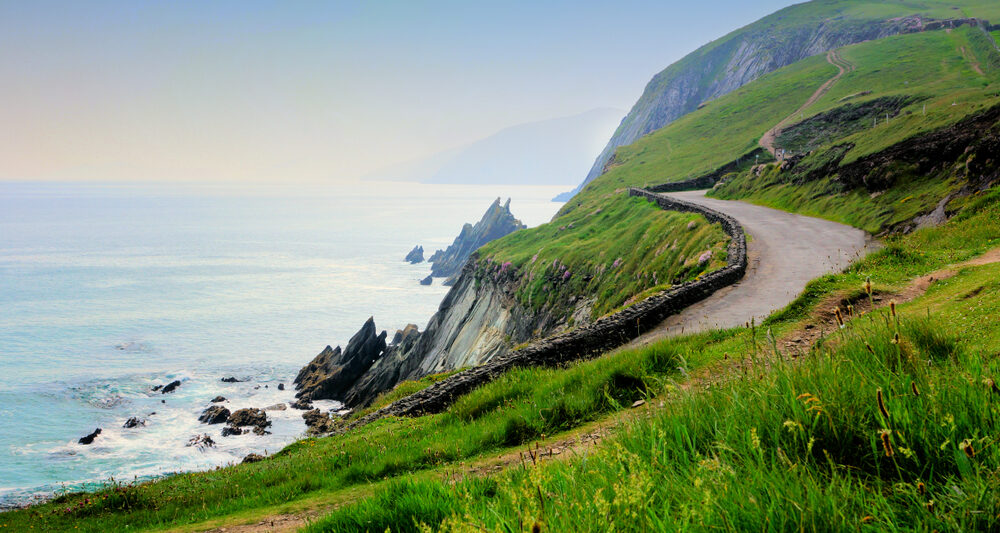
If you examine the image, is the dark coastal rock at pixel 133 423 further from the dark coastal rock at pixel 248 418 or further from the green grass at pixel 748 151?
the green grass at pixel 748 151

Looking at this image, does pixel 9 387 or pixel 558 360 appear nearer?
pixel 558 360

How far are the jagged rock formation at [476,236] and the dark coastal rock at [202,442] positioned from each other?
120 meters

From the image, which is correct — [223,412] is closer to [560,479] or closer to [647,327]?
[647,327]

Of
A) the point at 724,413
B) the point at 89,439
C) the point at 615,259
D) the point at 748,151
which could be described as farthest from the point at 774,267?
the point at 748,151

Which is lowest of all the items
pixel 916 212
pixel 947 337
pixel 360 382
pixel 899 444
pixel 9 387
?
pixel 360 382

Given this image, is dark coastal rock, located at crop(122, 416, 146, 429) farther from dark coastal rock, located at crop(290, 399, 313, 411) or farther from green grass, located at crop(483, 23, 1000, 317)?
green grass, located at crop(483, 23, 1000, 317)

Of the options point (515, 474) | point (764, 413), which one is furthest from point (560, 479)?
point (515, 474)

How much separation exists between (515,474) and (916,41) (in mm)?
176946

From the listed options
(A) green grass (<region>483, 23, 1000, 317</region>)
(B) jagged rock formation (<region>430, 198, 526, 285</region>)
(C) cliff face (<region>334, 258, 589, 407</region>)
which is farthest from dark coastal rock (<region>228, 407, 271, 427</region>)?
(B) jagged rock formation (<region>430, 198, 526, 285</region>)

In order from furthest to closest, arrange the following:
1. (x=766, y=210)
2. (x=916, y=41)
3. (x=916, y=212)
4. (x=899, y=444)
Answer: (x=916, y=41)
(x=766, y=210)
(x=916, y=212)
(x=899, y=444)

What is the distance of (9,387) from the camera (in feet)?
217

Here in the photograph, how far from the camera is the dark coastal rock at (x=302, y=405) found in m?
57.1

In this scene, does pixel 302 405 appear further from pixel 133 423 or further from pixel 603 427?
pixel 603 427

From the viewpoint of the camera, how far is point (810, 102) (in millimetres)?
112250
